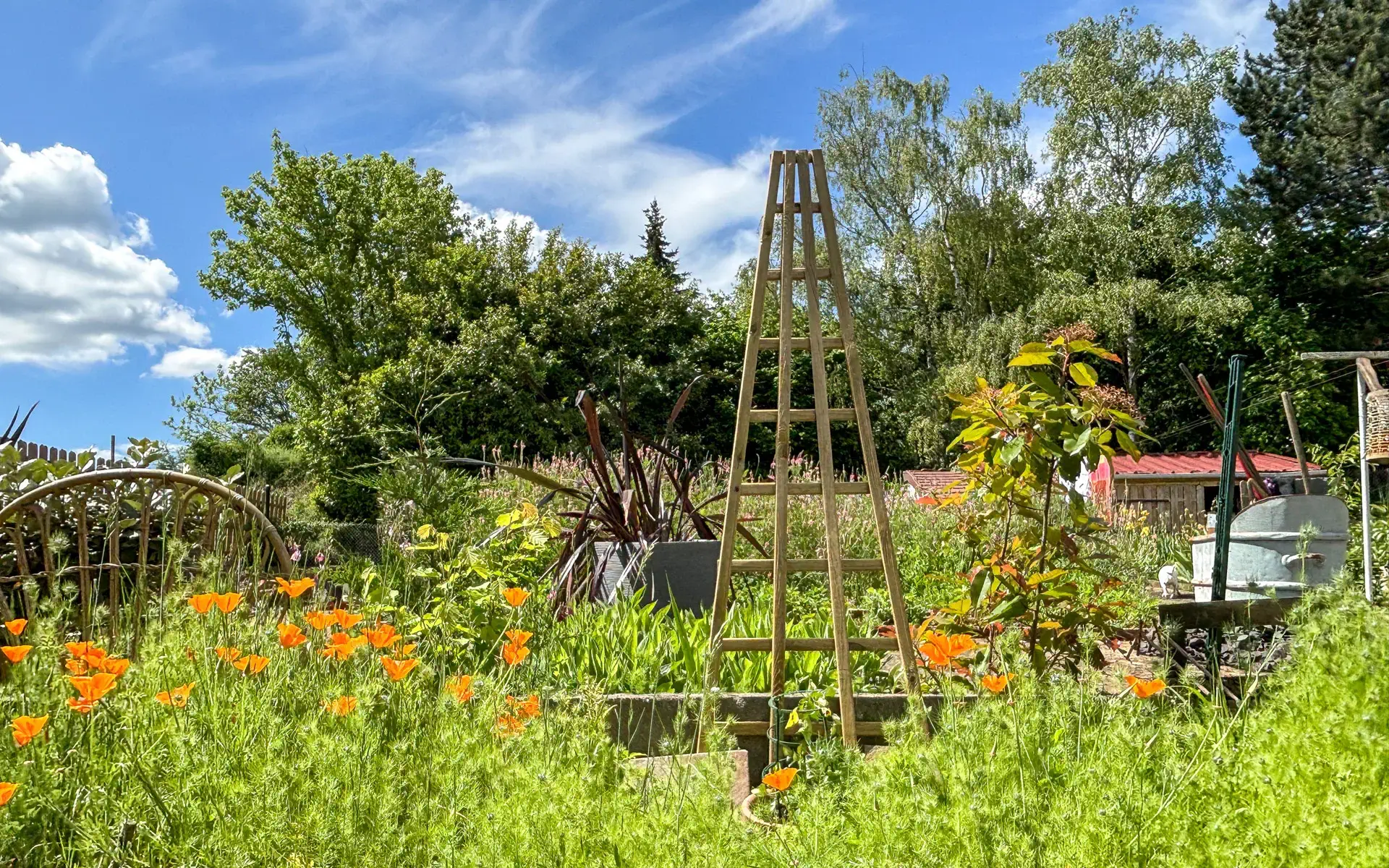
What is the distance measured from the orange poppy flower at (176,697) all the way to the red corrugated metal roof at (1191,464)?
46.9 ft

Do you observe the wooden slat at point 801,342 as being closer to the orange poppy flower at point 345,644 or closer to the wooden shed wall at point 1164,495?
the orange poppy flower at point 345,644

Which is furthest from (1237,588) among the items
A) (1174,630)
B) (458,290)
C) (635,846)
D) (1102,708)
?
(458,290)

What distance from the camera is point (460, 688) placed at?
1761 millimetres

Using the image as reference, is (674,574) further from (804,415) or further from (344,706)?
(344,706)

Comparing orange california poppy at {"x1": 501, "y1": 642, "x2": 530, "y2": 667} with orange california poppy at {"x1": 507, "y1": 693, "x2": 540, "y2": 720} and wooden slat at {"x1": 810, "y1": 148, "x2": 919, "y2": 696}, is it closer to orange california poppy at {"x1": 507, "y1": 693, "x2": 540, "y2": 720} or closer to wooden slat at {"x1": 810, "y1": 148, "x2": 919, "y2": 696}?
orange california poppy at {"x1": 507, "y1": 693, "x2": 540, "y2": 720}

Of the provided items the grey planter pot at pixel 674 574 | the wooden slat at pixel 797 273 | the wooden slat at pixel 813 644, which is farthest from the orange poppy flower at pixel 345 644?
the grey planter pot at pixel 674 574

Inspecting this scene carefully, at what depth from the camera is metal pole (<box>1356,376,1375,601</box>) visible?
155 inches

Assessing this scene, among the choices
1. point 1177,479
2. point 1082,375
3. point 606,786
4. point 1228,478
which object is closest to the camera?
point 606,786

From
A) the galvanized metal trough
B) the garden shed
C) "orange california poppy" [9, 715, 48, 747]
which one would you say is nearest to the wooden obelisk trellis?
"orange california poppy" [9, 715, 48, 747]

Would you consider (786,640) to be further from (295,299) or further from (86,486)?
(295,299)

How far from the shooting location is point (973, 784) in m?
1.35

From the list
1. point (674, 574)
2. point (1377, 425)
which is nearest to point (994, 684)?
point (674, 574)

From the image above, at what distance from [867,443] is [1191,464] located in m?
15.0

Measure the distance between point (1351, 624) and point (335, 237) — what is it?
21.1m
